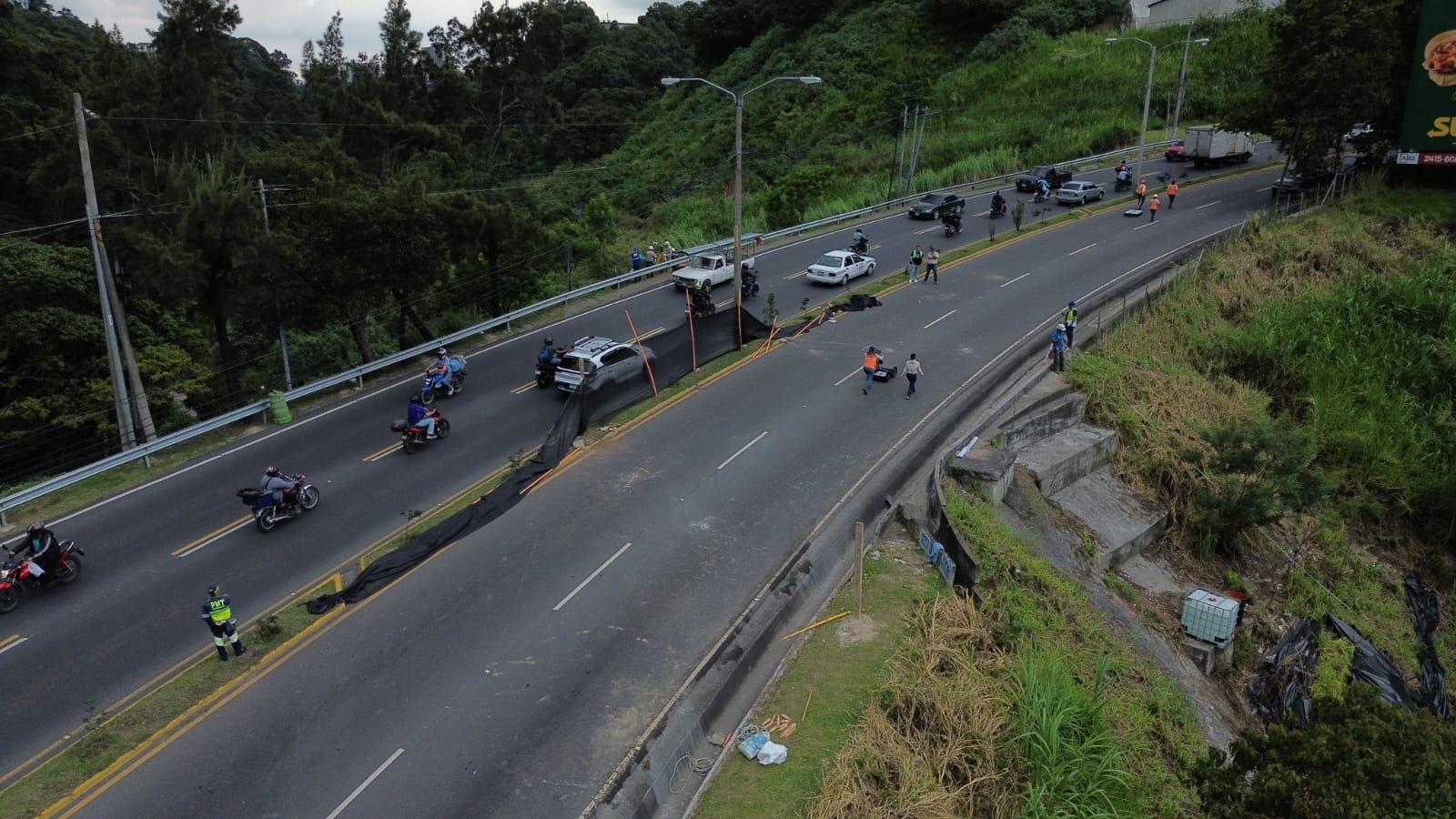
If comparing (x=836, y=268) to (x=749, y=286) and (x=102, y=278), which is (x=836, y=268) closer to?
(x=749, y=286)

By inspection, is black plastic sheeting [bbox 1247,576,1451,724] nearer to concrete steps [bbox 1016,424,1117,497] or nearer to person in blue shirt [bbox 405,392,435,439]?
concrete steps [bbox 1016,424,1117,497]

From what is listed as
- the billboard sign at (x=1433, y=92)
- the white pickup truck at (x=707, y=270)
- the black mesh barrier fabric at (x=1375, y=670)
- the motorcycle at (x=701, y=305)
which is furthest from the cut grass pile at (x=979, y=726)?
the billboard sign at (x=1433, y=92)

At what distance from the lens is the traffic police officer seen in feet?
44.3

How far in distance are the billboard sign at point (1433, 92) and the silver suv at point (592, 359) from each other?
32861 mm

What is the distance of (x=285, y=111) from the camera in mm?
84062

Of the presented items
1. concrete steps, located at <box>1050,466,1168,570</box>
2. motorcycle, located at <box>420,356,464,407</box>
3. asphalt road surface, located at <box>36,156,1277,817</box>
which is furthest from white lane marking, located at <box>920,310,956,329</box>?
motorcycle, located at <box>420,356,464,407</box>

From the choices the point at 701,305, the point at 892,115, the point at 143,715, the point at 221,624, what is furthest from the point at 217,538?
the point at 892,115

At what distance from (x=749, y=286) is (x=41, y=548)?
2281 centimetres

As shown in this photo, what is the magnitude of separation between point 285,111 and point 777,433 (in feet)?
266

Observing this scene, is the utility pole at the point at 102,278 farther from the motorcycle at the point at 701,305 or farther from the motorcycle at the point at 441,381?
the motorcycle at the point at 701,305

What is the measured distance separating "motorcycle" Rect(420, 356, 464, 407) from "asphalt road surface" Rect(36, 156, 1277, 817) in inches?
25.1

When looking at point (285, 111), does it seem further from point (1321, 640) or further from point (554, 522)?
point (1321, 640)

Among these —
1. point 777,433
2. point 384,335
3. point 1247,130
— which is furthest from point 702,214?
point 777,433

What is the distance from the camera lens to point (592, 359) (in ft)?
78.0
